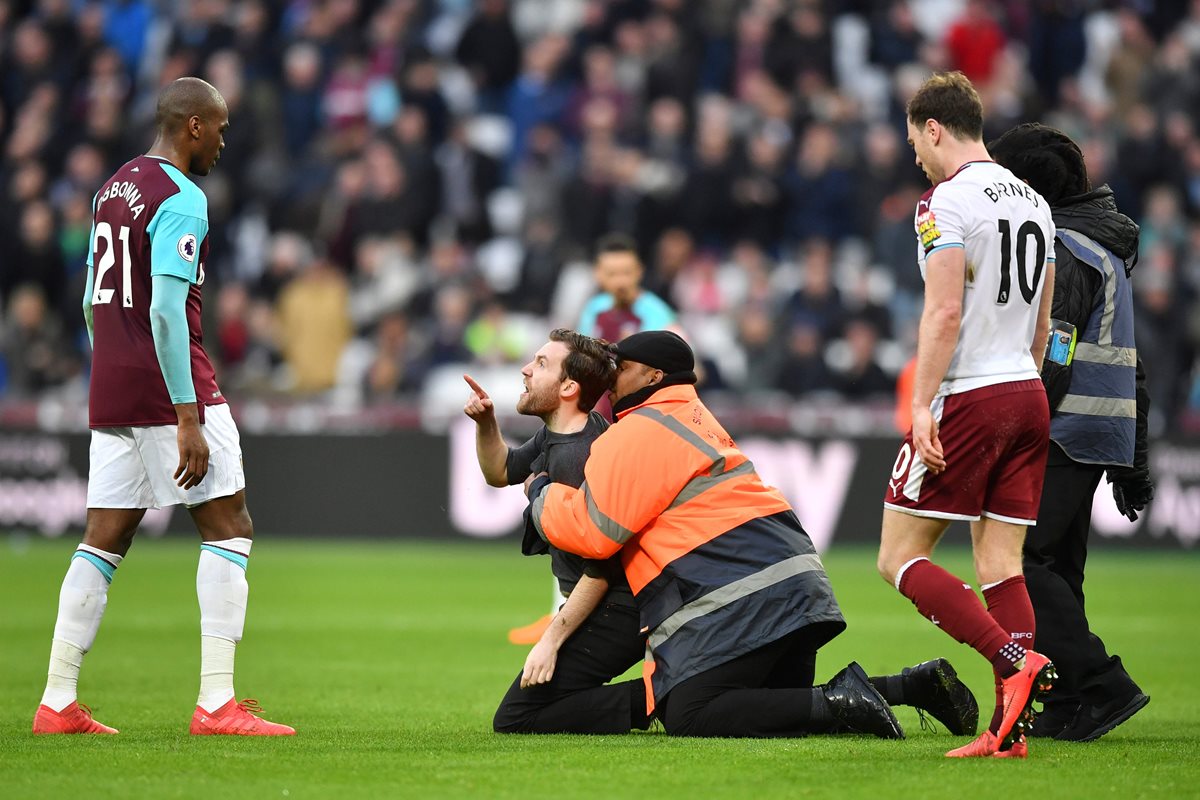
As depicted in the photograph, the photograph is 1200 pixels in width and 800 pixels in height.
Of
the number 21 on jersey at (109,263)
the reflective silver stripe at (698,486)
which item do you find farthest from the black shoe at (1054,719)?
Result: the number 21 on jersey at (109,263)

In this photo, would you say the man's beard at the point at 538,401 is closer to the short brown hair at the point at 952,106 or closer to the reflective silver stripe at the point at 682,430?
the reflective silver stripe at the point at 682,430

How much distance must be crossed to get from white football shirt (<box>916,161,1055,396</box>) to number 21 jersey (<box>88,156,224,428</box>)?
2818 mm

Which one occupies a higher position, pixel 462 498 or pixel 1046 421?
pixel 1046 421

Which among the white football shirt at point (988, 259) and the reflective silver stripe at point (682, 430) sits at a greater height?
the white football shirt at point (988, 259)

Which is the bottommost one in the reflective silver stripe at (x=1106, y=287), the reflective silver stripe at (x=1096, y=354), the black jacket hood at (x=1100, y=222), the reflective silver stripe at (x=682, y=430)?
the reflective silver stripe at (x=682, y=430)

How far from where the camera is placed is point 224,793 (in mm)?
5520

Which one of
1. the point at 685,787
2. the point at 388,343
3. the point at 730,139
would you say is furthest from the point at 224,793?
the point at 730,139

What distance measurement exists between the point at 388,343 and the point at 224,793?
45.1 feet

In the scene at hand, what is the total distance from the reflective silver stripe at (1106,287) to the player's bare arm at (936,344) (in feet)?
3.77

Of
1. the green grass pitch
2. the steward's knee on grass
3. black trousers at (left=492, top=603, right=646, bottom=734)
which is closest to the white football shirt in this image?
the green grass pitch

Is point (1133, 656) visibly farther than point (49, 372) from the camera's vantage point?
No

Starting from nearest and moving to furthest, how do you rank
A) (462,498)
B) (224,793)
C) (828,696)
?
(224,793) < (828,696) < (462,498)

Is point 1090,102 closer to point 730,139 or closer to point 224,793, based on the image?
point 730,139

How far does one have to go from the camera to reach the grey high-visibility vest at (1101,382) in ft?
23.6
